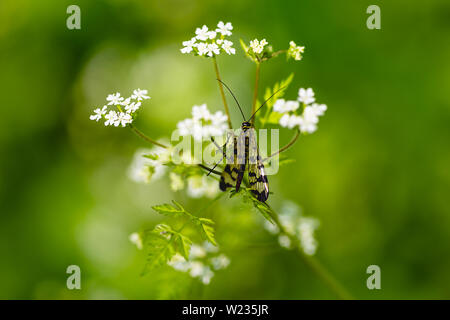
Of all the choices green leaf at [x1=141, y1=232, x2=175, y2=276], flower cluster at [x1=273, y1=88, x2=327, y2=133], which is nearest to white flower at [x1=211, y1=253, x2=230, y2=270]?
green leaf at [x1=141, y1=232, x2=175, y2=276]

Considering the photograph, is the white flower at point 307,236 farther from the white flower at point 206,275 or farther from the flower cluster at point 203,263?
the white flower at point 206,275

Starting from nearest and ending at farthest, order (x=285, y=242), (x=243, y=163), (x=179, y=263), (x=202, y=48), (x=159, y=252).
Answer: (x=159, y=252), (x=243, y=163), (x=202, y=48), (x=179, y=263), (x=285, y=242)

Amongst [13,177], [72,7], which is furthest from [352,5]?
[13,177]

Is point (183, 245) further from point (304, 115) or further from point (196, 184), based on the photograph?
point (304, 115)

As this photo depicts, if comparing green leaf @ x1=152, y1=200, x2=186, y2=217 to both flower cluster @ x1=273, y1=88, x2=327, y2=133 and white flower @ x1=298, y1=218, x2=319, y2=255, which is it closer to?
flower cluster @ x1=273, y1=88, x2=327, y2=133

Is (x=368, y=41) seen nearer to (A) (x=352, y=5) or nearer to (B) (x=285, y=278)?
(A) (x=352, y=5)

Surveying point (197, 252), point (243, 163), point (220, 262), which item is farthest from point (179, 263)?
point (243, 163)
